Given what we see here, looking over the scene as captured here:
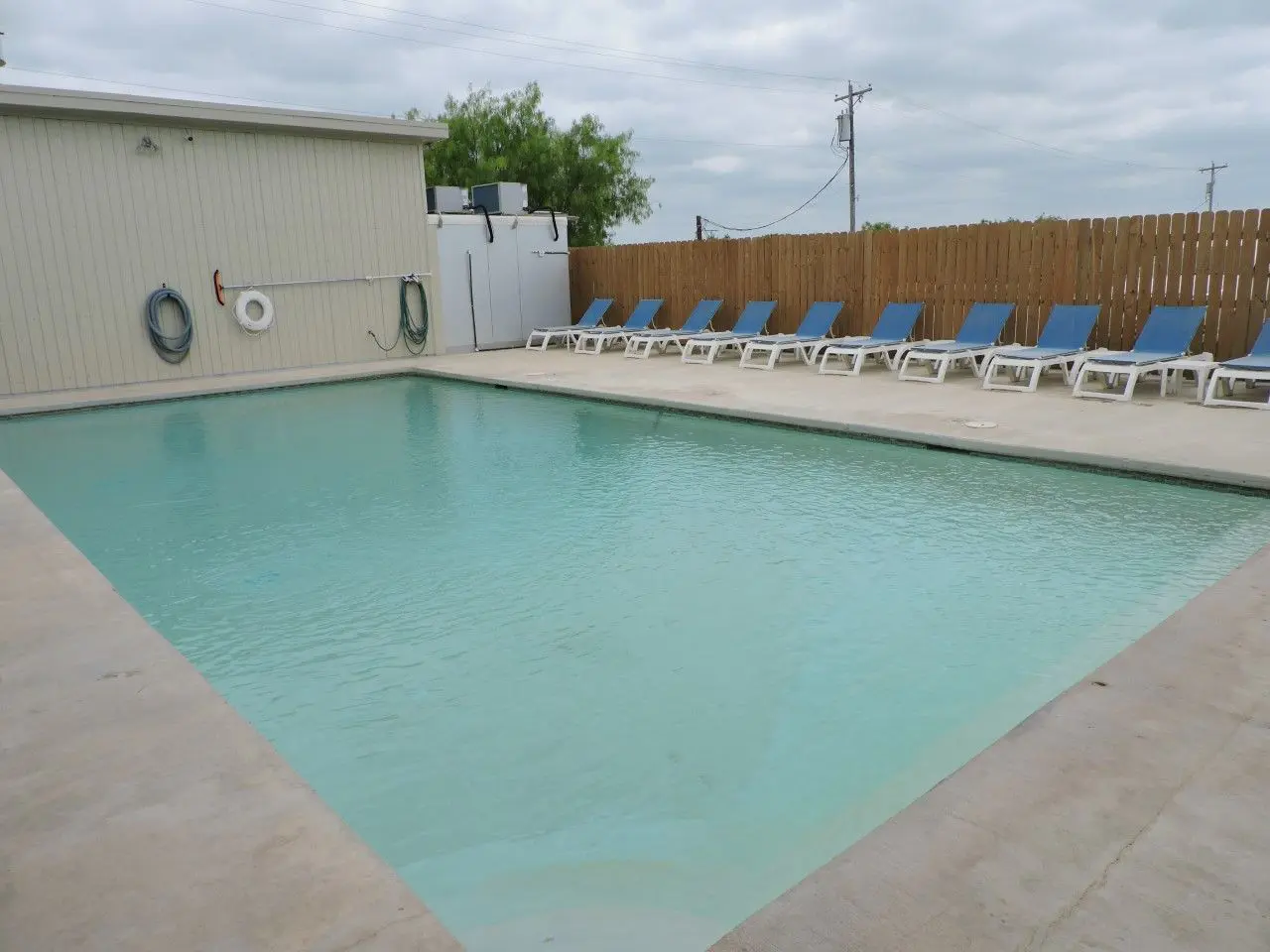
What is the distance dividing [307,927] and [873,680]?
191 cm

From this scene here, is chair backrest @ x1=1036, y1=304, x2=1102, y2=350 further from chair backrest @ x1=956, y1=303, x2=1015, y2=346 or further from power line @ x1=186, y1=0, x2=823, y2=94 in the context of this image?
power line @ x1=186, y1=0, x2=823, y2=94

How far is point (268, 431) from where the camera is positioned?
7.97 metres

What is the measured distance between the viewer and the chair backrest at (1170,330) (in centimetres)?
781

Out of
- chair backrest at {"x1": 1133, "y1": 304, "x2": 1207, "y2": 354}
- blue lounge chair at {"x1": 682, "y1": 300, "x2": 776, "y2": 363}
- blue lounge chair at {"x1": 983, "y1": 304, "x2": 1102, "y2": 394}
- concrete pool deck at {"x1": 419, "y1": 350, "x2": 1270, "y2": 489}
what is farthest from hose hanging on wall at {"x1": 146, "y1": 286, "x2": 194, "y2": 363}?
chair backrest at {"x1": 1133, "y1": 304, "x2": 1207, "y2": 354}

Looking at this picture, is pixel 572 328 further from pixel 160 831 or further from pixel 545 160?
pixel 545 160

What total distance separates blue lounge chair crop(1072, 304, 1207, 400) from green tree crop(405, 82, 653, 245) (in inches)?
912

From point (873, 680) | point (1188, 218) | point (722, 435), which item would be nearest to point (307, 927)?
point (873, 680)

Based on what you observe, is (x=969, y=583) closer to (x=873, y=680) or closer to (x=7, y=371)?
(x=873, y=680)

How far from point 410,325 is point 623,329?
289cm

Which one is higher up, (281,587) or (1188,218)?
(1188,218)

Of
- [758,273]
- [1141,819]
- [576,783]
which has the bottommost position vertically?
[576,783]

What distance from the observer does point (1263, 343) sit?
7.32m

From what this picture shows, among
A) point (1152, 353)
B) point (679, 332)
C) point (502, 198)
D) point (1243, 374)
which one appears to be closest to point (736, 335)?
point (679, 332)

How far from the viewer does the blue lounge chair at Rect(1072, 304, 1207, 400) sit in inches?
291
